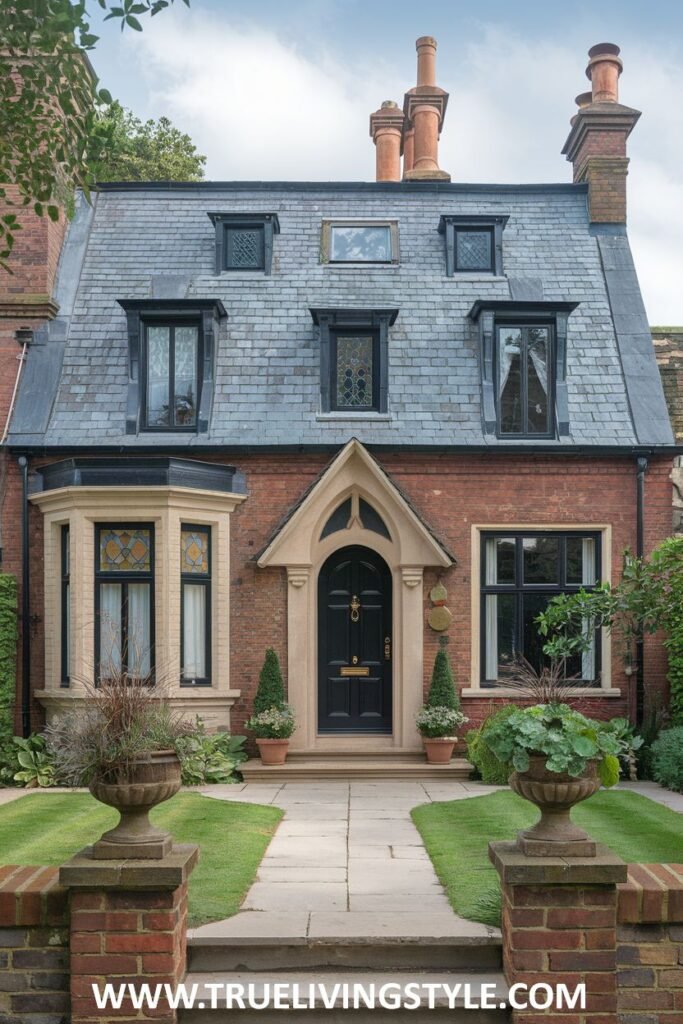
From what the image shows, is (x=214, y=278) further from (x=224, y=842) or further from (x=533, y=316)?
(x=224, y=842)

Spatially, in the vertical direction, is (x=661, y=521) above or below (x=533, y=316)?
below

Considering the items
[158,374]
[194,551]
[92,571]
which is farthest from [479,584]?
[158,374]

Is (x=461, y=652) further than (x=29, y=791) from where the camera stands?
Yes

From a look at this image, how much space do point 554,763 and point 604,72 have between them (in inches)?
623

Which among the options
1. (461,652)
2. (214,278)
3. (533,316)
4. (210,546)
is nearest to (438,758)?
(461,652)

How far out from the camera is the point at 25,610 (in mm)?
15445

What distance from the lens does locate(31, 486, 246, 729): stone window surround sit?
1473 centimetres

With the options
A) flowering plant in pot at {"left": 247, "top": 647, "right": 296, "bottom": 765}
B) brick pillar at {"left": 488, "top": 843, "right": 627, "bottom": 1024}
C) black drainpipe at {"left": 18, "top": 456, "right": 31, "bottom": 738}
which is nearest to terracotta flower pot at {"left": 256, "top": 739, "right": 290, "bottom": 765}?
flowering plant in pot at {"left": 247, "top": 647, "right": 296, "bottom": 765}

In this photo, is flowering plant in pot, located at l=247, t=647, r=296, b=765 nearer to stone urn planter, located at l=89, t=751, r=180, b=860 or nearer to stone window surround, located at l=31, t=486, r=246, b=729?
stone window surround, located at l=31, t=486, r=246, b=729

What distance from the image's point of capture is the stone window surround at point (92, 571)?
48.3 ft

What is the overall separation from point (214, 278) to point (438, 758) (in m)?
8.14

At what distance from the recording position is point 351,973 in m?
6.68

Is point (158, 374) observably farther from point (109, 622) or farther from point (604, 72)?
point (604, 72)

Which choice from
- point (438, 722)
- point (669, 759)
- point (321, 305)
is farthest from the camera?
point (321, 305)
